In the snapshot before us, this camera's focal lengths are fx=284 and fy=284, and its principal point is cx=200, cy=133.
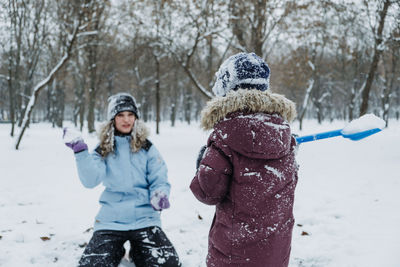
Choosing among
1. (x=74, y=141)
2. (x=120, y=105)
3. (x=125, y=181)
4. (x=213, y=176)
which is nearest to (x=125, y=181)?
(x=125, y=181)

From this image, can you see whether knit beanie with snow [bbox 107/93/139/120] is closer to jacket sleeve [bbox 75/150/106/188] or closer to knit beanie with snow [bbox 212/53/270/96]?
jacket sleeve [bbox 75/150/106/188]

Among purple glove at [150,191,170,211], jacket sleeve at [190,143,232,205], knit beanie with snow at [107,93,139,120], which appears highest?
knit beanie with snow at [107,93,139,120]

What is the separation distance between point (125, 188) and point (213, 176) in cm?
133

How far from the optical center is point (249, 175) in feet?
4.74

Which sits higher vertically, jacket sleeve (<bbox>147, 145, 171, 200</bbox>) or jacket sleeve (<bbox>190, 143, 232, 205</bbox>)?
jacket sleeve (<bbox>190, 143, 232, 205</bbox>)

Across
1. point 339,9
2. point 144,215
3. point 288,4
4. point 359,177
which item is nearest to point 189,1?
point 288,4

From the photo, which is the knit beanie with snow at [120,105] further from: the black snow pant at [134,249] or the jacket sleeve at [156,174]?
the black snow pant at [134,249]

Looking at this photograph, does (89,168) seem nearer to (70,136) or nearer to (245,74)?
(70,136)

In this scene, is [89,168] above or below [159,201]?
above

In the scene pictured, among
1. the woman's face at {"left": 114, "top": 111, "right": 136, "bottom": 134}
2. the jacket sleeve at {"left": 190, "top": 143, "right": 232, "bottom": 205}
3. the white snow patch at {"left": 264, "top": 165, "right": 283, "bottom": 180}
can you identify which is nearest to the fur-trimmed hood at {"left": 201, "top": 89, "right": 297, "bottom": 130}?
the jacket sleeve at {"left": 190, "top": 143, "right": 232, "bottom": 205}

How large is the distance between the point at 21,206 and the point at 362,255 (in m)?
4.21

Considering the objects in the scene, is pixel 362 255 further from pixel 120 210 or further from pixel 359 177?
pixel 359 177

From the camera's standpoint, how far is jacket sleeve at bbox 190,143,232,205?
1425 millimetres

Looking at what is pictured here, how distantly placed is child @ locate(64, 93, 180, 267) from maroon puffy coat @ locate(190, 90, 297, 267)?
1020mm
